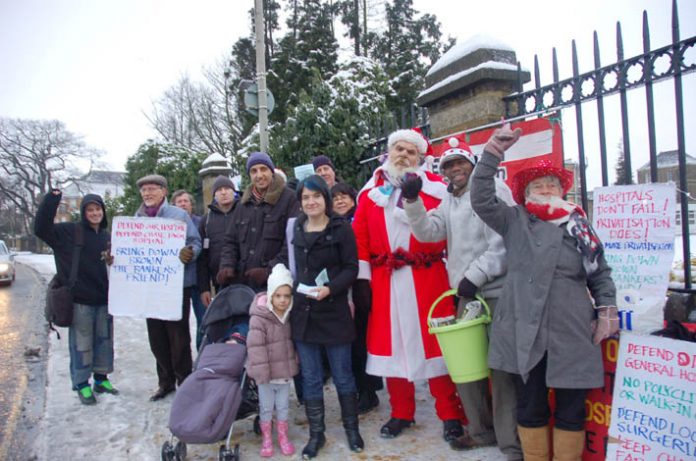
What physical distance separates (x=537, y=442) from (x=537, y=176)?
1.58 meters

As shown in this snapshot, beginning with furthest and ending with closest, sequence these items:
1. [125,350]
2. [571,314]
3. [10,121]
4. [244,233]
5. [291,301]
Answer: [10,121], [125,350], [244,233], [291,301], [571,314]

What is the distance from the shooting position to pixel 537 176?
114 inches

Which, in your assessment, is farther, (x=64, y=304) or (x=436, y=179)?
(x=64, y=304)

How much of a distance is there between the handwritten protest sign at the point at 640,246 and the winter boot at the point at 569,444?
72 cm

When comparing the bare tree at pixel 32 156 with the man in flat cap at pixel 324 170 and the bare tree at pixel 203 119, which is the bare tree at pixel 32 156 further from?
the man in flat cap at pixel 324 170

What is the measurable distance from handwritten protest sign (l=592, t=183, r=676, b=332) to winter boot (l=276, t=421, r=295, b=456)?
7.74 ft

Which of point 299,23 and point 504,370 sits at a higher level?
point 299,23

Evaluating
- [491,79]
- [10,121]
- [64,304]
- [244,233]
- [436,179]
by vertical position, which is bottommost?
[64,304]

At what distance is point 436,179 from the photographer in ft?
12.4

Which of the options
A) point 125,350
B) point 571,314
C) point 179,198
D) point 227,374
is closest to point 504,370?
point 571,314

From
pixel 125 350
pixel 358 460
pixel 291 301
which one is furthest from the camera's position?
pixel 125 350

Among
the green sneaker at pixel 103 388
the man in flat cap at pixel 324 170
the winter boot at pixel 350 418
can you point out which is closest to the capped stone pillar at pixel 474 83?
the man in flat cap at pixel 324 170

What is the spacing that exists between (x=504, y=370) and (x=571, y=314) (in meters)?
0.52

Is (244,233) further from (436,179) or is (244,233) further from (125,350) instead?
(125,350)
